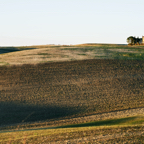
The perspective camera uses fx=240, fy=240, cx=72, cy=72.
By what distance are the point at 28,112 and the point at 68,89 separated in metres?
6.66

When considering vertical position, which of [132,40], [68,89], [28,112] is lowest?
[28,112]

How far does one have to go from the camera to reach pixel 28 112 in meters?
24.6

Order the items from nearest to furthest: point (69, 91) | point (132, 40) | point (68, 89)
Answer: point (69, 91)
point (68, 89)
point (132, 40)

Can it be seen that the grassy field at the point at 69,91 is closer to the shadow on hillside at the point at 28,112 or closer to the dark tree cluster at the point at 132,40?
the shadow on hillside at the point at 28,112

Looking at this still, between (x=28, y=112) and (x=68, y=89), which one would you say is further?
(x=68, y=89)

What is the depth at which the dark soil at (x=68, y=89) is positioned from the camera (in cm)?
2458

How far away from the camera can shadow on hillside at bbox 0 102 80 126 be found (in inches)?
900

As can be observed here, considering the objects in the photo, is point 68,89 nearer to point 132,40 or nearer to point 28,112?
point 28,112

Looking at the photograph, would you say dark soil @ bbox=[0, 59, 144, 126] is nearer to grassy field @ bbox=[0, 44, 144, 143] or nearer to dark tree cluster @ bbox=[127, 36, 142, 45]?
grassy field @ bbox=[0, 44, 144, 143]

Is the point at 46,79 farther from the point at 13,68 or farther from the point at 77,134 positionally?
the point at 77,134

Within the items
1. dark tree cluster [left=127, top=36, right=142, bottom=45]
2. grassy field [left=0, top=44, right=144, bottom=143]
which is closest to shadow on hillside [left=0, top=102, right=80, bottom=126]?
grassy field [left=0, top=44, right=144, bottom=143]

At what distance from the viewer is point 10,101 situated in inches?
1064

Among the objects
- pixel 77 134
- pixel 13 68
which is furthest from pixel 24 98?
pixel 77 134

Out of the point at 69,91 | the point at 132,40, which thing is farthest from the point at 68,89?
the point at 132,40
